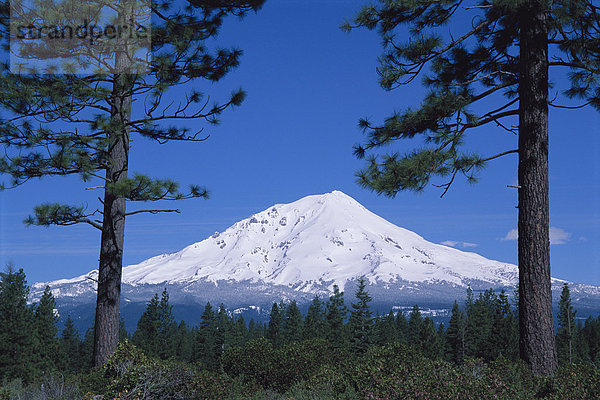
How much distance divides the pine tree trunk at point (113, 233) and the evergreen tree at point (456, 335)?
61152 millimetres

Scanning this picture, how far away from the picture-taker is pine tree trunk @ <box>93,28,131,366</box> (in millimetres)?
10242

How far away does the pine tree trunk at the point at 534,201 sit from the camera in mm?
8398

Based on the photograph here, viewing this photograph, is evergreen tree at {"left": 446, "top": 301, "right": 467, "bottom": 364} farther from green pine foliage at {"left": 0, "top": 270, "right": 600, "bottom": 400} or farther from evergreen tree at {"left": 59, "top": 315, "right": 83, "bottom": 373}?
green pine foliage at {"left": 0, "top": 270, "right": 600, "bottom": 400}

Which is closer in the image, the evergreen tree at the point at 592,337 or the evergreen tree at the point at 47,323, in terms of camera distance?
the evergreen tree at the point at 47,323

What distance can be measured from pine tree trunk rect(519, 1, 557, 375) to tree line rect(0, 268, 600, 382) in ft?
78.1

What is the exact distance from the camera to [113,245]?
34.6 ft

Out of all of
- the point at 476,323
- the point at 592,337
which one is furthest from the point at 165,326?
the point at 592,337

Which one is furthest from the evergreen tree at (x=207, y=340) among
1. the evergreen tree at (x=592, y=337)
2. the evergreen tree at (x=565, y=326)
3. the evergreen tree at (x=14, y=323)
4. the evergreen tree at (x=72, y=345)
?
the evergreen tree at (x=592, y=337)

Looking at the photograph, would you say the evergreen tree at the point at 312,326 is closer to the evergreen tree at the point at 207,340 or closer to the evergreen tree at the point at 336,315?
the evergreen tree at the point at 336,315

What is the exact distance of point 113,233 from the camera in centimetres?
1053

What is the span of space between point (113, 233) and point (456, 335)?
215 feet

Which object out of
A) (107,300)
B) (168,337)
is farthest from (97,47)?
(168,337)

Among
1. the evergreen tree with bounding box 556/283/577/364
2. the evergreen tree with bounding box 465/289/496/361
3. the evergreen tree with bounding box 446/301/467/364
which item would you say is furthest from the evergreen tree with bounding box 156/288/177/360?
the evergreen tree with bounding box 556/283/577/364

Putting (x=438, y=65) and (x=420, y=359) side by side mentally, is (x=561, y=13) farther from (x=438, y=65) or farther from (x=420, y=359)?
(x=420, y=359)
